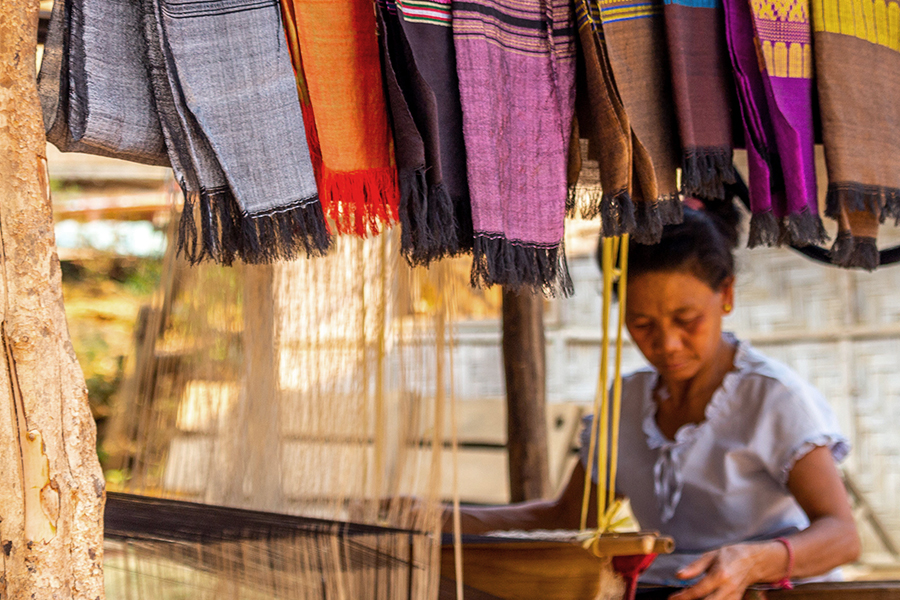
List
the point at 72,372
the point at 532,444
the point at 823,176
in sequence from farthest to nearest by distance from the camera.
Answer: the point at 532,444 → the point at 823,176 → the point at 72,372

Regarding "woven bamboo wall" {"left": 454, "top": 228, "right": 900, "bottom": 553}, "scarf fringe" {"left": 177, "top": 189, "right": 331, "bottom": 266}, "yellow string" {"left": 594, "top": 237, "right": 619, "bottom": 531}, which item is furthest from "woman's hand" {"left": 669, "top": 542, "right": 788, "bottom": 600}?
"woven bamboo wall" {"left": 454, "top": 228, "right": 900, "bottom": 553}

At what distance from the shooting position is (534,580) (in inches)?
54.2

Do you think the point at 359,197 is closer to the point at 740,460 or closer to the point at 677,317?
the point at 677,317

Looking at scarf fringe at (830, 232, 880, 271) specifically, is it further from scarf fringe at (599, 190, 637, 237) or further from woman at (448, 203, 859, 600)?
woman at (448, 203, 859, 600)

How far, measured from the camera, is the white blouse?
1693 millimetres

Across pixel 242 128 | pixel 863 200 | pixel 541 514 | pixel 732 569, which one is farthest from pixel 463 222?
pixel 541 514

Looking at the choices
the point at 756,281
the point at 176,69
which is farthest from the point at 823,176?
the point at 756,281

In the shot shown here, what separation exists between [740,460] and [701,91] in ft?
3.14

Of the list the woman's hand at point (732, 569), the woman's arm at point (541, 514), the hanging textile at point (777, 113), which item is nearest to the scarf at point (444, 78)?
the hanging textile at point (777, 113)

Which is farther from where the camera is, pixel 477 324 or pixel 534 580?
pixel 477 324

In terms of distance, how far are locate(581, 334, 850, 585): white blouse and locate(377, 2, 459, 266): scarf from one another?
104cm

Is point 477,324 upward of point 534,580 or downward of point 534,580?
upward

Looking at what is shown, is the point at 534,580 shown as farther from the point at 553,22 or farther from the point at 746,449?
the point at 553,22

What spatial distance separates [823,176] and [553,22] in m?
0.73
